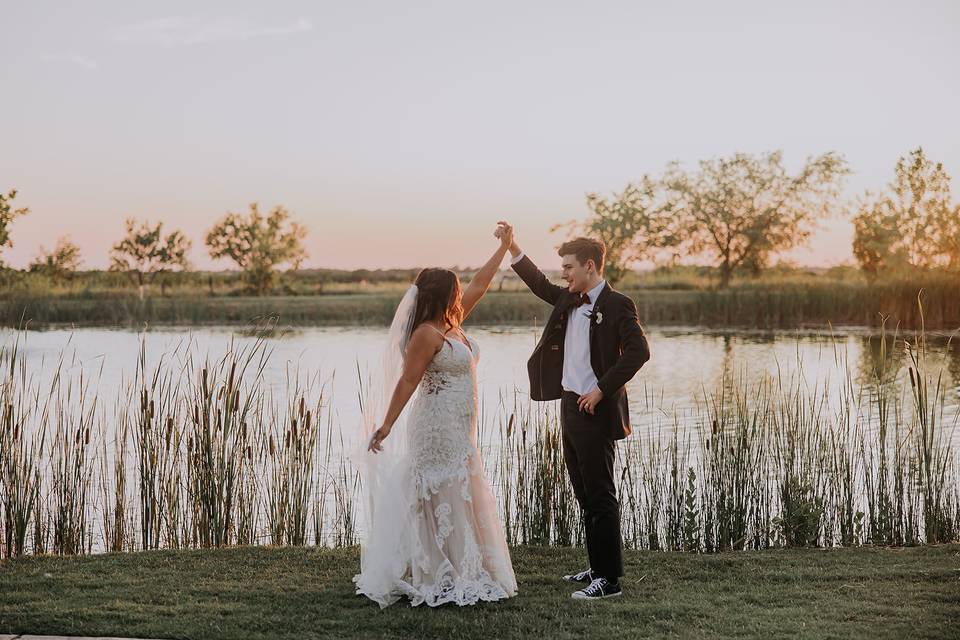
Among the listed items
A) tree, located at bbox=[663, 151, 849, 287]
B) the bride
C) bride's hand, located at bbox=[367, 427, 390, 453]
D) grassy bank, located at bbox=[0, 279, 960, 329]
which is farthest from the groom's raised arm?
tree, located at bbox=[663, 151, 849, 287]

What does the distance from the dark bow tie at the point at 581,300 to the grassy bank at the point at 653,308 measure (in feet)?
65.3

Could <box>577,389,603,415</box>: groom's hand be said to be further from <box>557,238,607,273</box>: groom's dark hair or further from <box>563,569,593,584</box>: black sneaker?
<box>563,569,593,584</box>: black sneaker

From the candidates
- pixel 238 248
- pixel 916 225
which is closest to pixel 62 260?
pixel 238 248

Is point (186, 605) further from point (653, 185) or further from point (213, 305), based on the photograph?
point (653, 185)

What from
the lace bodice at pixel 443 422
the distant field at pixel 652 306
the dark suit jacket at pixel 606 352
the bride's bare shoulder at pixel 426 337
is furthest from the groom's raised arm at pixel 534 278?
the distant field at pixel 652 306

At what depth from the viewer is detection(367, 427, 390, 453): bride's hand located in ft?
14.9

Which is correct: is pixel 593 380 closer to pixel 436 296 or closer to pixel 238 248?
pixel 436 296

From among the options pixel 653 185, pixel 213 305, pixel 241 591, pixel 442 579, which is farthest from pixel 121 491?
pixel 653 185

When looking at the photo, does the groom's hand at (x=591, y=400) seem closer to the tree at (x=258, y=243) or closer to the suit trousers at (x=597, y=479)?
the suit trousers at (x=597, y=479)

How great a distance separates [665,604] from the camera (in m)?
4.60

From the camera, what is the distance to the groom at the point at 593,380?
4.61 meters

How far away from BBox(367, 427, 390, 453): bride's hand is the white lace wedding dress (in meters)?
0.15

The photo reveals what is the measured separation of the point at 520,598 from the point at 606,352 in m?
1.24

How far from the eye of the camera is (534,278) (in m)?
5.07
